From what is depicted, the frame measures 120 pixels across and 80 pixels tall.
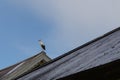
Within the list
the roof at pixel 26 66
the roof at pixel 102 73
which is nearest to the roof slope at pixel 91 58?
the roof at pixel 102 73

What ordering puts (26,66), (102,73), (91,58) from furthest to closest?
(26,66) → (91,58) → (102,73)

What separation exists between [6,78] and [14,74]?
1.91 ft

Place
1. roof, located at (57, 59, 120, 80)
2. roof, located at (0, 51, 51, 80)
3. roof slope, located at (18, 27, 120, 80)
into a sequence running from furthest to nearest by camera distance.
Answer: roof, located at (0, 51, 51, 80), roof slope, located at (18, 27, 120, 80), roof, located at (57, 59, 120, 80)

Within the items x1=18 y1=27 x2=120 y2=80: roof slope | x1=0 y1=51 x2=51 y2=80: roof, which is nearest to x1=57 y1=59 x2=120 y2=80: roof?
x1=18 y1=27 x2=120 y2=80: roof slope

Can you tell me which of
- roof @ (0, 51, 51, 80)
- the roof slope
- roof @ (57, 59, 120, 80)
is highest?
roof @ (0, 51, 51, 80)

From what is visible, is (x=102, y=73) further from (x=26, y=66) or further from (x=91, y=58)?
(x=26, y=66)

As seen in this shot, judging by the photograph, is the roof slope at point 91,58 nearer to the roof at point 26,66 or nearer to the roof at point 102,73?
the roof at point 102,73

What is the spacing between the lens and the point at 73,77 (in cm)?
550

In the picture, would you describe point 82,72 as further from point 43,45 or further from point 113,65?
point 43,45

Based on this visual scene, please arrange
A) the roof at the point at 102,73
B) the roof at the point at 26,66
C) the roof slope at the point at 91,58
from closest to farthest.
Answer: the roof at the point at 102,73, the roof slope at the point at 91,58, the roof at the point at 26,66

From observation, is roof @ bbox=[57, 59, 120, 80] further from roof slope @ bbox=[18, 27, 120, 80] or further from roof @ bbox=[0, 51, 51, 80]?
roof @ bbox=[0, 51, 51, 80]

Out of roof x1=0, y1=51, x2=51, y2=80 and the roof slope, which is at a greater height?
roof x1=0, y1=51, x2=51, y2=80

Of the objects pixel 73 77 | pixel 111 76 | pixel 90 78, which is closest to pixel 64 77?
pixel 73 77

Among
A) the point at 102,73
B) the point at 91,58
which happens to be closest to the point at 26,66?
the point at 91,58
